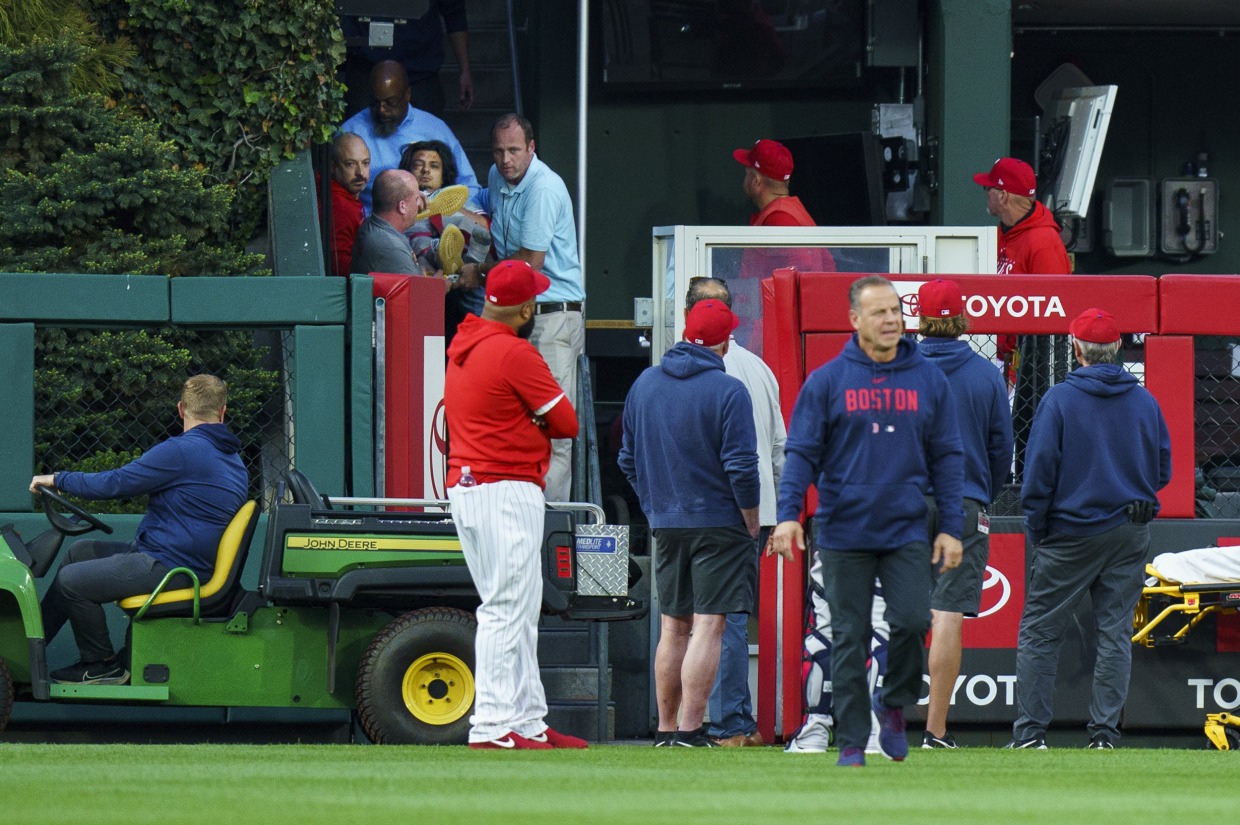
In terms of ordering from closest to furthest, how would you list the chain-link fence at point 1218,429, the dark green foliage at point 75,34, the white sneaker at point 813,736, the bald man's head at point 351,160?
the white sneaker at point 813,736, the chain-link fence at point 1218,429, the dark green foliage at point 75,34, the bald man's head at point 351,160

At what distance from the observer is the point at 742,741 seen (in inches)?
362

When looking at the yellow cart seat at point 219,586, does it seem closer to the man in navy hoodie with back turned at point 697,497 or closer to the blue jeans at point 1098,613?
the man in navy hoodie with back turned at point 697,497

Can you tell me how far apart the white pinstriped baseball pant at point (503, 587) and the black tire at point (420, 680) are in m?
1.07

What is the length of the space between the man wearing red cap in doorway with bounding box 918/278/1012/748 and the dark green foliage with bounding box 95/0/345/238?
5081mm

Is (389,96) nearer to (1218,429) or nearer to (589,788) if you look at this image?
(1218,429)

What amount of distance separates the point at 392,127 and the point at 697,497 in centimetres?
479

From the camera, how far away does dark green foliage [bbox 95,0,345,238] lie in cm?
1199

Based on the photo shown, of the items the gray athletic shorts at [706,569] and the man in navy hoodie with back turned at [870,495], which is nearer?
the man in navy hoodie with back turned at [870,495]

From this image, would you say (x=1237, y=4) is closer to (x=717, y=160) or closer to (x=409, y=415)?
(x=717, y=160)

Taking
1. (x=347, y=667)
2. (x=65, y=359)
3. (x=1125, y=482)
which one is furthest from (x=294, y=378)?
(x=1125, y=482)

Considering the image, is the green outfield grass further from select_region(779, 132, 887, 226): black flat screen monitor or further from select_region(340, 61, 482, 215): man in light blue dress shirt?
select_region(779, 132, 887, 226): black flat screen monitor

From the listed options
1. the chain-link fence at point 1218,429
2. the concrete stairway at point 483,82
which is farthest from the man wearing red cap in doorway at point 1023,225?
the concrete stairway at point 483,82

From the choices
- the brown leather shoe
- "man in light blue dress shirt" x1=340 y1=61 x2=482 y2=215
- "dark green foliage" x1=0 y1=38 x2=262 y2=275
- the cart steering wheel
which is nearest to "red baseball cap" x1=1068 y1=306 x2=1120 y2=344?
the brown leather shoe

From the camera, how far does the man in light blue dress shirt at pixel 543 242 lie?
459 inches
